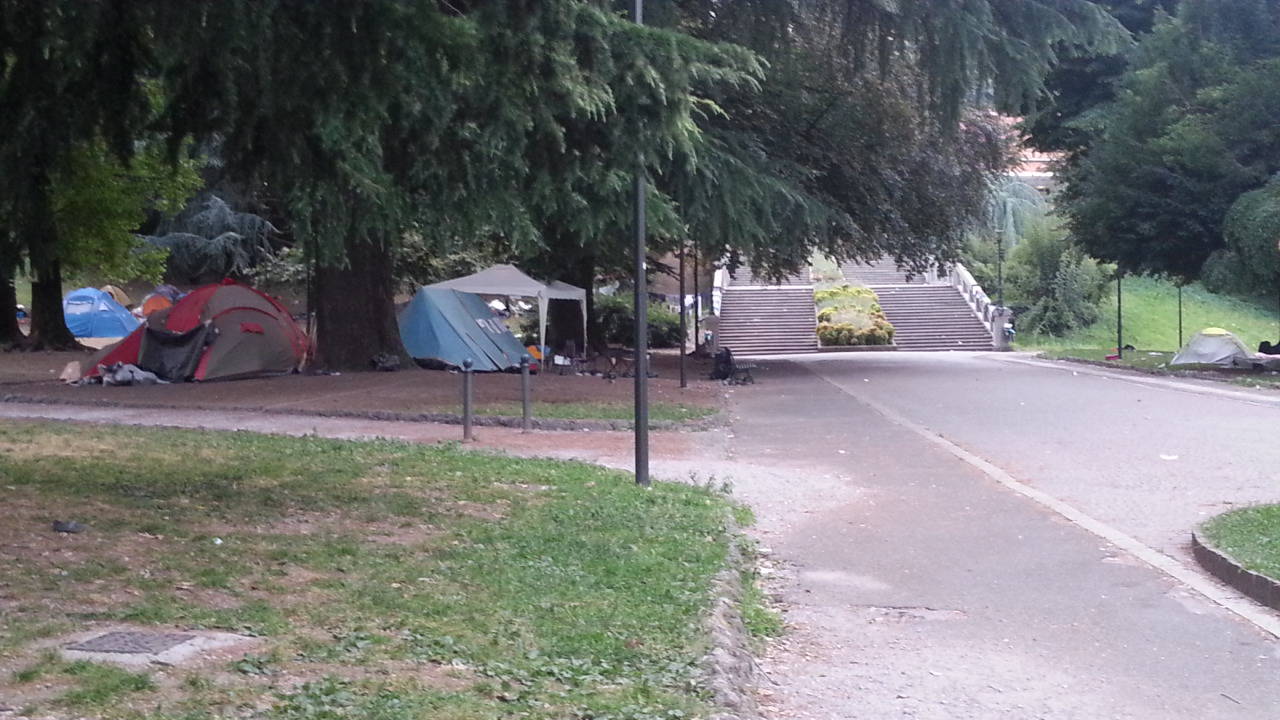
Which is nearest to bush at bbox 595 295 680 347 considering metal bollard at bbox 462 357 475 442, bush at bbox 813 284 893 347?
bush at bbox 813 284 893 347

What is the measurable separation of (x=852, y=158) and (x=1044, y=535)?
2068 cm

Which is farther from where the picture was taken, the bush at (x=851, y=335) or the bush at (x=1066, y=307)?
the bush at (x=1066, y=307)

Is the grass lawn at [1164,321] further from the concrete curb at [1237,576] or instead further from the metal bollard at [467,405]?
the concrete curb at [1237,576]

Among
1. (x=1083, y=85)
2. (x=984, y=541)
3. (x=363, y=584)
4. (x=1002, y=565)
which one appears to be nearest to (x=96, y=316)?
(x=1083, y=85)

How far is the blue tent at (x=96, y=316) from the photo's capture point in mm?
41656

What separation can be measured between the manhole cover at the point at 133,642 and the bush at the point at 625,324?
34730 millimetres

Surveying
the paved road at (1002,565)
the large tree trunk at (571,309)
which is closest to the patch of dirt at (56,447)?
the paved road at (1002,565)

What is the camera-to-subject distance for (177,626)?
6203 millimetres

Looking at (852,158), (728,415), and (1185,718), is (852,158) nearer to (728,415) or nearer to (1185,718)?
(728,415)

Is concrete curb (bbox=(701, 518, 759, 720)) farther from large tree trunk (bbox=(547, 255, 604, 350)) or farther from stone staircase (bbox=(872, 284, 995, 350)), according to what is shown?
stone staircase (bbox=(872, 284, 995, 350))

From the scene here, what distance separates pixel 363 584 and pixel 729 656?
223cm

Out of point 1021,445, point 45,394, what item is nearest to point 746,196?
point 1021,445

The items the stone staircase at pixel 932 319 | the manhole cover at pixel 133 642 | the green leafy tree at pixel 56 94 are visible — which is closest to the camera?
the manhole cover at pixel 133 642

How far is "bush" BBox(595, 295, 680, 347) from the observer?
42.4m
